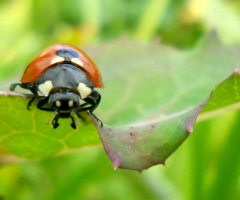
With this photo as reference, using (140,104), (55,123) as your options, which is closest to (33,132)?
(55,123)

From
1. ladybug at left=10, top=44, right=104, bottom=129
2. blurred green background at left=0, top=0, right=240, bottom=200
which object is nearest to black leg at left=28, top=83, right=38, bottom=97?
ladybug at left=10, top=44, right=104, bottom=129

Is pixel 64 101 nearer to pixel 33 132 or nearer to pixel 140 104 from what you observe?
pixel 33 132

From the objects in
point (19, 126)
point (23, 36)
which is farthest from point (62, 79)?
point (23, 36)

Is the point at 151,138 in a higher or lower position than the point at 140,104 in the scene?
higher

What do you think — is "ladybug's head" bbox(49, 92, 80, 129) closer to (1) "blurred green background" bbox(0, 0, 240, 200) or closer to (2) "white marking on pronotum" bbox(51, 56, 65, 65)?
(2) "white marking on pronotum" bbox(51, 56, 65, 65)

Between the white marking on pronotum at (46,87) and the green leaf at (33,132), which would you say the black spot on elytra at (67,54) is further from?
the green leaf at (33,132)

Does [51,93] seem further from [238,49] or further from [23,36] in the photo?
[23,36]
